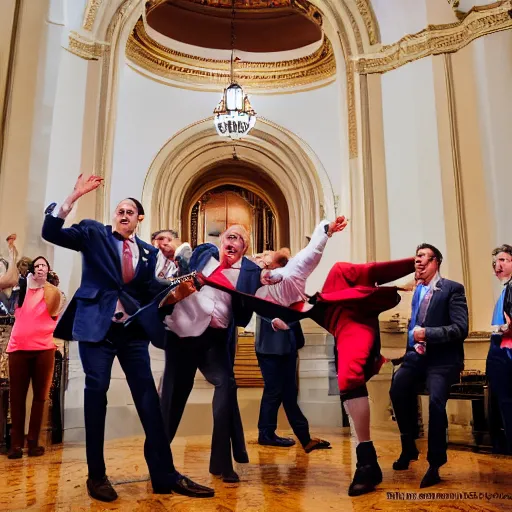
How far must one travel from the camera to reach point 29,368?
4.04 metres

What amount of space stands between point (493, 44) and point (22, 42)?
5.26 meters

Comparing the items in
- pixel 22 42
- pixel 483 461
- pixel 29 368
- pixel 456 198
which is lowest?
pixel 483 461

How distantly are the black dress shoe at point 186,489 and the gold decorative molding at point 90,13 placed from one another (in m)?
6.25

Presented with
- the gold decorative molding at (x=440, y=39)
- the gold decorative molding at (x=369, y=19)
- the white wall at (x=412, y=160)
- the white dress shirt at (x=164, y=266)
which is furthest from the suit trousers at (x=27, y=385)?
the gold decorative molding at (x=369, y=19)

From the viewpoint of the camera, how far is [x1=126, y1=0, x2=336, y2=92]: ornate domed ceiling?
37.0 ft

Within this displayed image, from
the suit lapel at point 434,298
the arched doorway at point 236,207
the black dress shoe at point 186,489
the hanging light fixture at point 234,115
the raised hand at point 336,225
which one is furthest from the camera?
the arched doorway at point 236,207

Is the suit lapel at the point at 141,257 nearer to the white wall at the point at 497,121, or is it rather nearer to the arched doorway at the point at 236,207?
the white wall at the point at 497,121

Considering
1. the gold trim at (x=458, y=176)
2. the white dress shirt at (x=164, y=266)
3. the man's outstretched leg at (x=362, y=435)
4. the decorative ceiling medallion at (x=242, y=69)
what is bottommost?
the man's outstretched leg at (x=362, y=435)

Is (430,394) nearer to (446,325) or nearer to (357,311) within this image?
(446,325)

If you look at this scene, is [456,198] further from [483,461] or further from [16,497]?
[16,497]

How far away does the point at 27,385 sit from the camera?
3.98 meters

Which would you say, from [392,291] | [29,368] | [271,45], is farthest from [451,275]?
[271,45]

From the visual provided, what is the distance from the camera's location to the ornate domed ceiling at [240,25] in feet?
37.5

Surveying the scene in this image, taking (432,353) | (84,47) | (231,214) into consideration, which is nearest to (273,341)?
(432,353)
